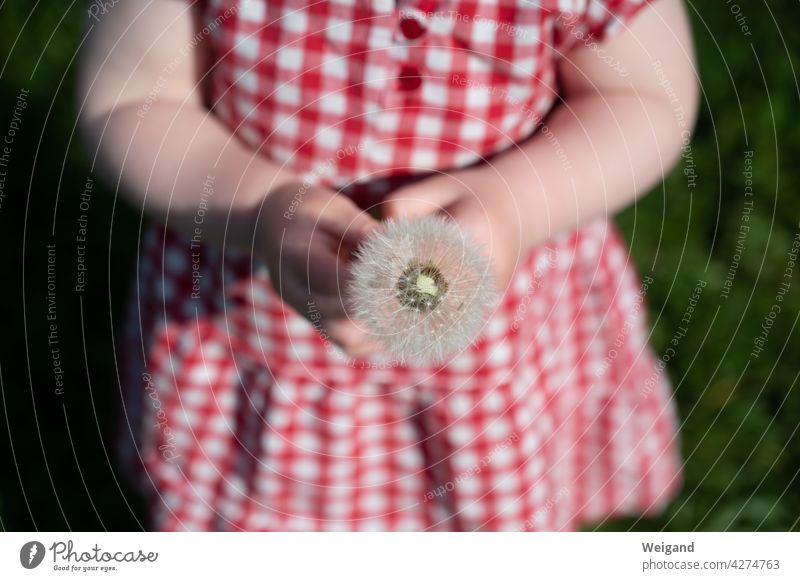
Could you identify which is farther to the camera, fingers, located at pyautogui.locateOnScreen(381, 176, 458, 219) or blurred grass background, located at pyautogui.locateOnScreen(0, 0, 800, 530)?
blurred grass background, located at pyautogui.locateOnScreen(0, 0, 800, 530)

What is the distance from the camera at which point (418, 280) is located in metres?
0.42

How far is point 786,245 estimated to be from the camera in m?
0.90

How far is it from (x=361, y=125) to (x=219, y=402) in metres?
0.24

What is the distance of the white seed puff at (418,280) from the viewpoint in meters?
0.42

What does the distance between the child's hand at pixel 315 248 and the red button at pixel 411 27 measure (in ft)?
0.34

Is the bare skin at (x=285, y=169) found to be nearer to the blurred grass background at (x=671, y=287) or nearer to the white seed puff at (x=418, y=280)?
the white seed puff at (x=418, y=280)

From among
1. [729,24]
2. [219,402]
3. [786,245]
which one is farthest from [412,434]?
[729,24]

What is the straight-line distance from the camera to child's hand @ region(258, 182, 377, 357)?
1.48 feet

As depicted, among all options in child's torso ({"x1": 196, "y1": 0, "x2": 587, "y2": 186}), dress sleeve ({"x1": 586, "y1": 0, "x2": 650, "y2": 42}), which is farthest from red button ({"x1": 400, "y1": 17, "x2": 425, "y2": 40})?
dress sleeve ({"x1": 586, "y1": 0, "x2": 650, "y2": 42})
